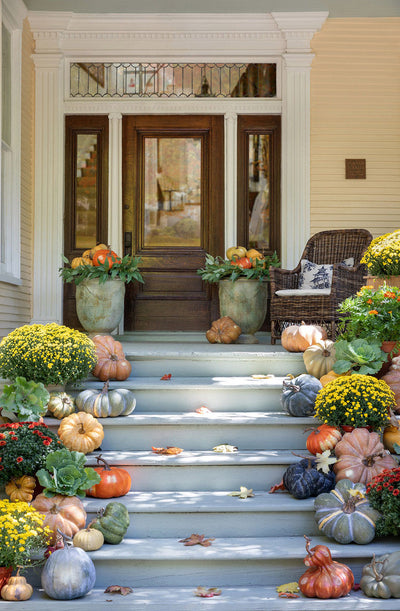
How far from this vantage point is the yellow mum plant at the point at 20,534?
315 cm

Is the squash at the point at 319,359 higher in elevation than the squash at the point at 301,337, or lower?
lower

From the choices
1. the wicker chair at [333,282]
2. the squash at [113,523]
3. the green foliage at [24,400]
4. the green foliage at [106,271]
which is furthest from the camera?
the green foliage at [106,271]

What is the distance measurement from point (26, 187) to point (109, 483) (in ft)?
12.8

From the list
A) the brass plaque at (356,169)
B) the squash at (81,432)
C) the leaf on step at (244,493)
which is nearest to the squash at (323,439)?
the leaf on step at (244,493)

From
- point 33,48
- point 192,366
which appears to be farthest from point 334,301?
point 33,48

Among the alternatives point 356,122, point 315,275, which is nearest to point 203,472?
point 315,275

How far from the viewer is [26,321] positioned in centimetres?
695

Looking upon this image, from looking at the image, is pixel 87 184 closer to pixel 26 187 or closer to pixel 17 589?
pixel 26 187

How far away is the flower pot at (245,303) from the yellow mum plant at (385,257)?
1597 millimetres

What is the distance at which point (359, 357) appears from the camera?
14.4ft

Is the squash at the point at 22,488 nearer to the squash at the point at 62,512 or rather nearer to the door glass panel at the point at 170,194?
the squash at the point at 62,512

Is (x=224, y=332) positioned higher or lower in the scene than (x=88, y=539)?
higher

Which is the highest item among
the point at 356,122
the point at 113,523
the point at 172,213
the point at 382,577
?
the point at 356,122

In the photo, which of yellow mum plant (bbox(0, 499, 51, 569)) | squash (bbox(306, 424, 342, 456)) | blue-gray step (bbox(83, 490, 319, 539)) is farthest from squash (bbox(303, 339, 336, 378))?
yellow mum plant (bbox(0, 499, 51, 569))
